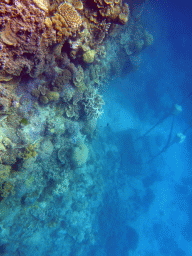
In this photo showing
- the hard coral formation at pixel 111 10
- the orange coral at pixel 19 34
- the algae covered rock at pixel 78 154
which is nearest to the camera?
the orange coral at pixel 19 34

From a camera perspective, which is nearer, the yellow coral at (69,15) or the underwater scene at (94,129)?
the yellow coral at (69,15)

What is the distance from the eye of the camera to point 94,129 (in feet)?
30.2

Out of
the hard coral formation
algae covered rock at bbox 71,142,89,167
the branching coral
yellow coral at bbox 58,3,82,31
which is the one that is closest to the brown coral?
yellow coral at bbox 58,3,82,31

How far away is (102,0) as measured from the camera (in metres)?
4.96

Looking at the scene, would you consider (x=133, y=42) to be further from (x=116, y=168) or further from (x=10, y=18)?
(x=10, y=18)

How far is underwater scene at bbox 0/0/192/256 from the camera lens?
4137 mm

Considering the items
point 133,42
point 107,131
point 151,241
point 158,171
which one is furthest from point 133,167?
point 133,42

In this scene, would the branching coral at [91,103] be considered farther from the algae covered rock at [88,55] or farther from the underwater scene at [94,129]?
the algae covered rock at [88,55]

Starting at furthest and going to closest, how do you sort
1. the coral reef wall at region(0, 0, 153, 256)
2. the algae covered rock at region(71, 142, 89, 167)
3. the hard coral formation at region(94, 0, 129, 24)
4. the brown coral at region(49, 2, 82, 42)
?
1. the algae covered rock at region(71, 142, 89, 167)
2. the hard coral formation at region(94, 0, 129, 24)
3. the brown coral at region(49, 2, 82, 42)
4. the coral reef wall at region(0, 0, 153, 256)

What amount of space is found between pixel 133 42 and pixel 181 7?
16.1 m

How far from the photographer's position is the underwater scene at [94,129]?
4.14 m

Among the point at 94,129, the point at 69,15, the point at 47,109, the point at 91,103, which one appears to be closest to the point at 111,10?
the point at 69,15

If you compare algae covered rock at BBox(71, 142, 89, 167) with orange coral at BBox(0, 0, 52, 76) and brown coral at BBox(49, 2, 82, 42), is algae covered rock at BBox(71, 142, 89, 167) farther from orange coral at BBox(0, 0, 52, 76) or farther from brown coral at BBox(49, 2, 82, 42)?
brown coral at BBox(49, 2, 82, 42)

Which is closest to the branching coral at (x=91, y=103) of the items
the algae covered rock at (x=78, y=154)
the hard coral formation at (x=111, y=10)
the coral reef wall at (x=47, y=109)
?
the coral reef wall at (x=47, y=109)
